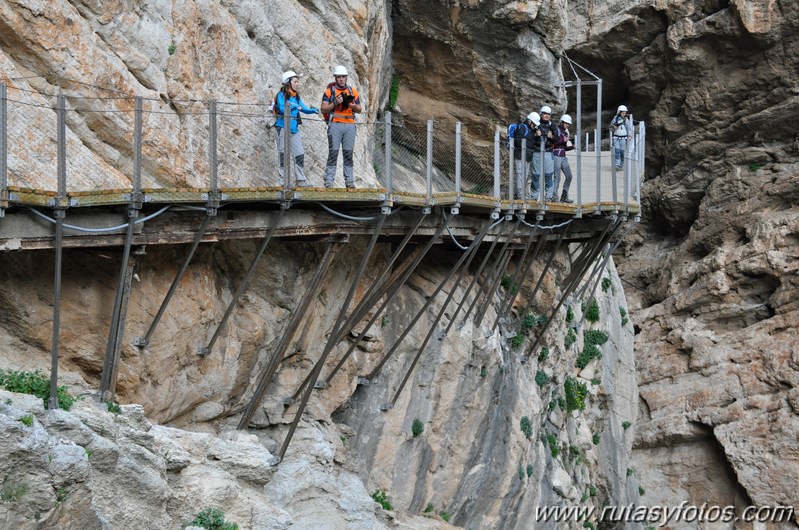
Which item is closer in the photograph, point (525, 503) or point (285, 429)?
point (285, 429)

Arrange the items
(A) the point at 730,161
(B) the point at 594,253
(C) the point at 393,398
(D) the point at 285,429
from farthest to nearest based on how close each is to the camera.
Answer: (A) the point at 730,161
(B) the point at 594,253
(C) the point at 393,398
(D) the point at 285,429

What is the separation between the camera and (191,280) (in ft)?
47.2

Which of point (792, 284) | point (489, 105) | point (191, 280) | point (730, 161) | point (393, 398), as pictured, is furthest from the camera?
point (730, 161)

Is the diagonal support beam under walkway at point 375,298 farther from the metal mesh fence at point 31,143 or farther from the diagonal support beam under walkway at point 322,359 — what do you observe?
the metal mesh fence at point 31,143

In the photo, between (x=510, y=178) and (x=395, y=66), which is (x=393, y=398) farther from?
(x=395, y=66)

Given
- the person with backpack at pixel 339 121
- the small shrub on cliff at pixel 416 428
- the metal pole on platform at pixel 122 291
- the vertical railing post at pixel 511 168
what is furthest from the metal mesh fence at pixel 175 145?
the small shrub on cliff at pixel 416 428

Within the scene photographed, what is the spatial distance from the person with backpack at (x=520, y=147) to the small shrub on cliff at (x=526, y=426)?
4954 millimetres

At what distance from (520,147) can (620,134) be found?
4.59m

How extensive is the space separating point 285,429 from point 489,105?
38.2 ft

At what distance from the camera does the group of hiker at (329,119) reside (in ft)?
48.0

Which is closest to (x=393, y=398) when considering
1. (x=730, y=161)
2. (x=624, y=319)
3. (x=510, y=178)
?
(x=510, y=178)

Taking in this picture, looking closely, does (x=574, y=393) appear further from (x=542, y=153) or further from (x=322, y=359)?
(x=322, y=359)

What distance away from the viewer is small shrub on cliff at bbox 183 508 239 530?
11555mm

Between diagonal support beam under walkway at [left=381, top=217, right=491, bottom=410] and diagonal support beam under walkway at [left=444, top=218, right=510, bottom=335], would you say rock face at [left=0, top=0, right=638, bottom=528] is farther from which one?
diagonal support beam under walkway at [left=444, top=218, right=510, bottom=335]
